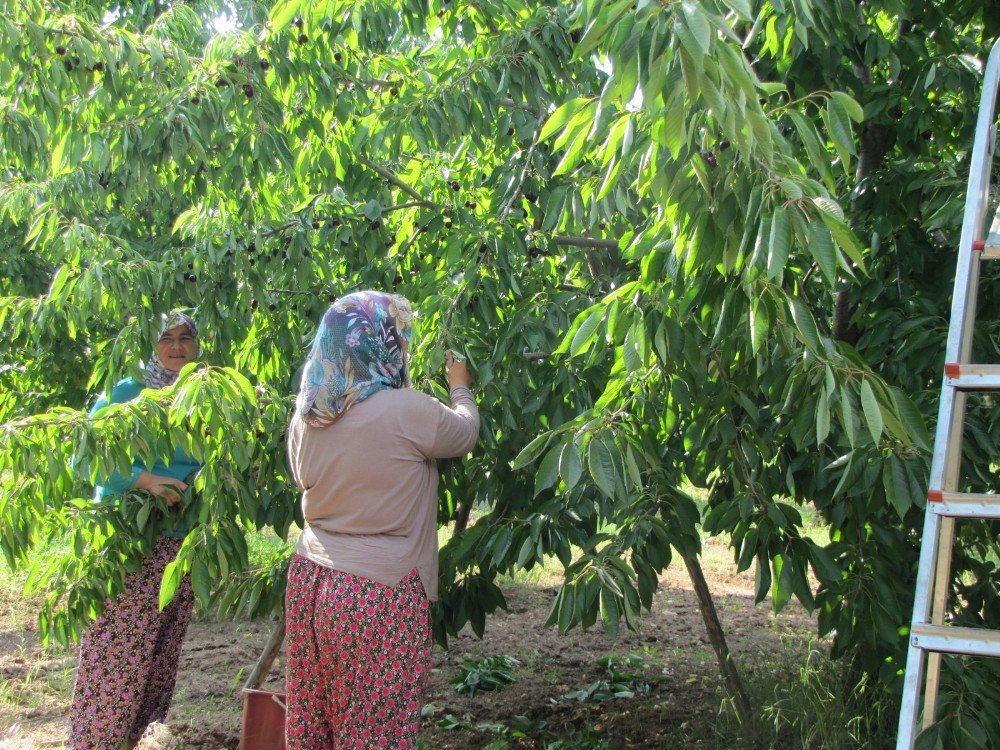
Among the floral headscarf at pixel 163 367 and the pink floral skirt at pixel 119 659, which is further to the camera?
the floral headscarf at pixel 163 367

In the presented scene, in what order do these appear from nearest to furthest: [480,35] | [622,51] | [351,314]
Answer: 1. [622,51]
2. [351,314]
3. [480,35]

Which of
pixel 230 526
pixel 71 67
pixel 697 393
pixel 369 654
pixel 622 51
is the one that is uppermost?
pixel 71 67

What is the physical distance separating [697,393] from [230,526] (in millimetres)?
1453

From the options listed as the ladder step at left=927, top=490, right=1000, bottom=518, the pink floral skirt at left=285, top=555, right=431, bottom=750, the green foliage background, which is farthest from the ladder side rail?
the pink floral skirt at left=285, top=555, right=431, bottom=750

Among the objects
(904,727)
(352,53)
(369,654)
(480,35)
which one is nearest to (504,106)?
(480,35)

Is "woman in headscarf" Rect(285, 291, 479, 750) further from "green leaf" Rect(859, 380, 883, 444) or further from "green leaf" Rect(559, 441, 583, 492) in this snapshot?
"green leaf" Rect(859, 380, 883, 444)

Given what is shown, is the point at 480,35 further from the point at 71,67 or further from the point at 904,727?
the point at 904,727

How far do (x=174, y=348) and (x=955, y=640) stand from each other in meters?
2.83

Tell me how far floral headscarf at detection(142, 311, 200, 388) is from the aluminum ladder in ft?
8.79

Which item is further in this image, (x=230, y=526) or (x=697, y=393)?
(x=230, y=526)

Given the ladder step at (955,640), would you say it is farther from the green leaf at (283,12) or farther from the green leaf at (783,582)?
the green leaf at (283,12)

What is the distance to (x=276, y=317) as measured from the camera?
3.78m

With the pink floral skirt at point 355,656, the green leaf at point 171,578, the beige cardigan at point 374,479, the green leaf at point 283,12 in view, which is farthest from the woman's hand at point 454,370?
the green leaf at point 283,12

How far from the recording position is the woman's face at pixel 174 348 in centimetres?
373
